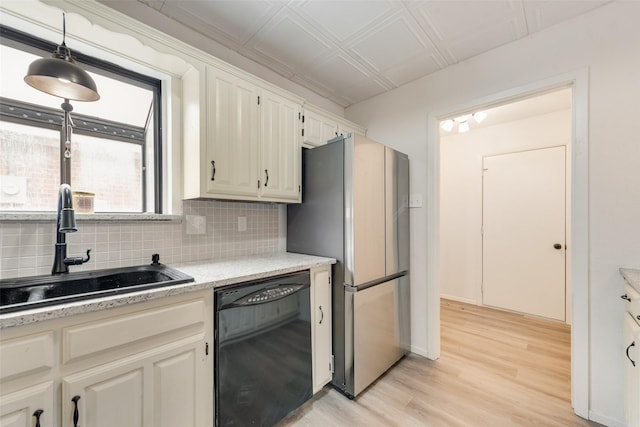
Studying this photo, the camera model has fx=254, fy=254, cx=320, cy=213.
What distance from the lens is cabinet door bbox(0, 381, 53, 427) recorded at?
2.70ft

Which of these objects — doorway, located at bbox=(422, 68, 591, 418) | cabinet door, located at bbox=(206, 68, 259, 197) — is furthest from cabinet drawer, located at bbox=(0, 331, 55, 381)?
doorway, located at bbox=(422, 68, 591, 418)

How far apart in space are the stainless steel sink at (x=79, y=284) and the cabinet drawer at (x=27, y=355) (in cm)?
11

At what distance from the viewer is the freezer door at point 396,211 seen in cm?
214

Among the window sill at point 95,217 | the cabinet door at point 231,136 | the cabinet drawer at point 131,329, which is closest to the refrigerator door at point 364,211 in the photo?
the cabinet door at point 231,136

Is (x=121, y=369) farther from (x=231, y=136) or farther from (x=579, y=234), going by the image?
(x=579, y=234)

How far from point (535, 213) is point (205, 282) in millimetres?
3898

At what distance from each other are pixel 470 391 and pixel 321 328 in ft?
3.94

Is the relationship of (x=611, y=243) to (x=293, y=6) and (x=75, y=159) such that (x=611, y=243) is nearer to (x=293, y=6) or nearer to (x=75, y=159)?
(x=293, y=6)

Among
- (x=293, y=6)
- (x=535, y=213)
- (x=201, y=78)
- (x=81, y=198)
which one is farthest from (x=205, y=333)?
(x=535, y=213)

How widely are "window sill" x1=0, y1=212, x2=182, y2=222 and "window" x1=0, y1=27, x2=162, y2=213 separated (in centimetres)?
16

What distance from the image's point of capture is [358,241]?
1840 mm

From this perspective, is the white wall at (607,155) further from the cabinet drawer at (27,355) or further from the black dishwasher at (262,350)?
the cabinet drawer at (27,355)

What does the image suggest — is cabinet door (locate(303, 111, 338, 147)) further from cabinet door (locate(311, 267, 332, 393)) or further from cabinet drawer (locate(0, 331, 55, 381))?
cabinet drawer (locate(0, 331, 55, 381))

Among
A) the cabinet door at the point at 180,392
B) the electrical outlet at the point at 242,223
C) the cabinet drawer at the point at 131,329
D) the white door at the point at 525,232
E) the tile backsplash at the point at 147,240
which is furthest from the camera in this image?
the white door at the point at 525,232
